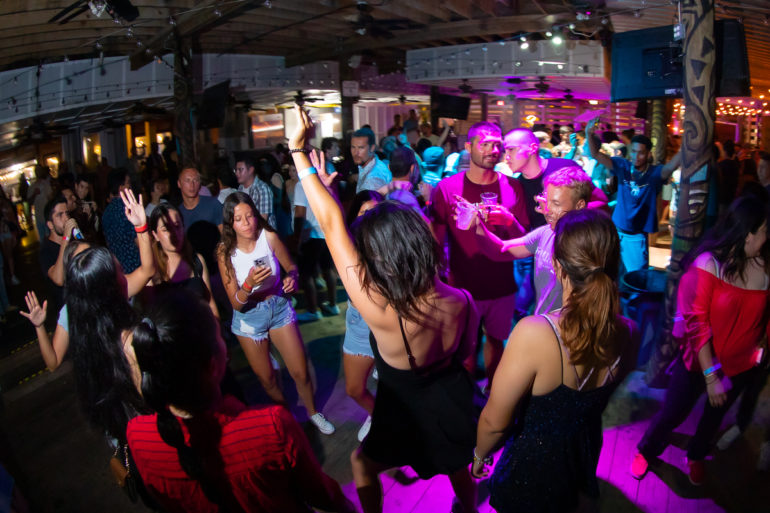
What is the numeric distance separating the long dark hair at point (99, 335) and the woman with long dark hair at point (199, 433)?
64cm

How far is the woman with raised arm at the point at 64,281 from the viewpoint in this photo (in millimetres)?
2379

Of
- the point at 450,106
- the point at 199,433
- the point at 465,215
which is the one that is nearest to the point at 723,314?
the point at 465,215

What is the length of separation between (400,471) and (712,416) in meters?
1.73

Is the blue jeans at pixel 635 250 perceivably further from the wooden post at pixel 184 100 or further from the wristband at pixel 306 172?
the wooden post at pixel 184 100

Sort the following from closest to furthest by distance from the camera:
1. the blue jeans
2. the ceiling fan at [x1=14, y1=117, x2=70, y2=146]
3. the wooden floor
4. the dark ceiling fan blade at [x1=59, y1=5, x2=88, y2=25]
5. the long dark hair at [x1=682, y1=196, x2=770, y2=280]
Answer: the long dark hair at [x1=682, y1=196, x2=770, y2=280], the wooden floor, the blue jeans, the dark ceiling fan blade at [x1=59, y1=5, x2=88, y2=25], the ceiling fan at [x1=14, y1=117, x2=70, y2=146]

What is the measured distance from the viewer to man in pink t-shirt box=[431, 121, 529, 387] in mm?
3320

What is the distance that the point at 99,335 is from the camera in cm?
200

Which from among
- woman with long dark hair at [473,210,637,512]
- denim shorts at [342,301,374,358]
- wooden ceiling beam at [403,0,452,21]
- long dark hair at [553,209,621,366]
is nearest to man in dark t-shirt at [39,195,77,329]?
denim shorts at [342,301,374,358]

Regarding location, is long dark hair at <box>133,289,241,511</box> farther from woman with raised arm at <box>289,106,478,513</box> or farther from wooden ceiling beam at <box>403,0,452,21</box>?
wooden ceiling beam at <box>403,0,452,21</box>

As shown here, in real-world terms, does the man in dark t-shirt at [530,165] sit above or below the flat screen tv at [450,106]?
below

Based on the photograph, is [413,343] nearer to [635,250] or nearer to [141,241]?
[141,241]

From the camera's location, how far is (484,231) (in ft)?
9.71

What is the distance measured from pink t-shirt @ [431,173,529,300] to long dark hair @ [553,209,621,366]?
1570 millimetres

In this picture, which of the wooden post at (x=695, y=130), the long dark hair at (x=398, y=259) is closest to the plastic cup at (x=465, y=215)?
the long dark hair at (x=398, y=259)
